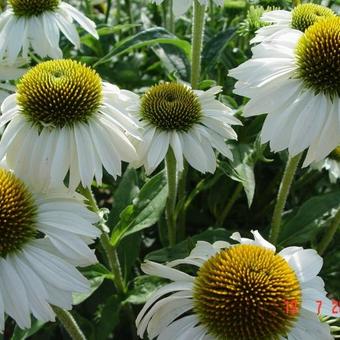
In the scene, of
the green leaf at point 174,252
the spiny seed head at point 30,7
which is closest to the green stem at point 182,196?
the green leaf at point 174,252

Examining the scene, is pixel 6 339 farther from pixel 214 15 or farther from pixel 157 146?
pixel 214 15

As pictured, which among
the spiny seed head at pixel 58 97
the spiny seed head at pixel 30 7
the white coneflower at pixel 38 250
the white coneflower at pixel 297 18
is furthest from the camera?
the spiny seed head at pixel 30 7

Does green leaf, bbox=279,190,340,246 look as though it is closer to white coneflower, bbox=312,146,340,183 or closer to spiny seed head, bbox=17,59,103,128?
white coneflower, bbox=312,146,340,183

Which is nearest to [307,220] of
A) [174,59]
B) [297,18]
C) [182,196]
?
[182,196]

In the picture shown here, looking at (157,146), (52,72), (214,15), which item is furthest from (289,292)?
(214,15)

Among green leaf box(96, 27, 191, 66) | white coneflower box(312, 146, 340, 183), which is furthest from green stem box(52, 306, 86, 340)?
white coneflower box(312, 146, 340, 183)

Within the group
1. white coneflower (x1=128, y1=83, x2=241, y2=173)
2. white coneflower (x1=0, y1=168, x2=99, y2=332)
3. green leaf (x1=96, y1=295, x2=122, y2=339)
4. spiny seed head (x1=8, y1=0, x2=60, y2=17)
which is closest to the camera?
white coneflower (x1=0, y1=168, x2=99, y2=332)

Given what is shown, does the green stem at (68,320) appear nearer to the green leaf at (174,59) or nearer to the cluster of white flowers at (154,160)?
the cluster of white flowers at (154,160)
